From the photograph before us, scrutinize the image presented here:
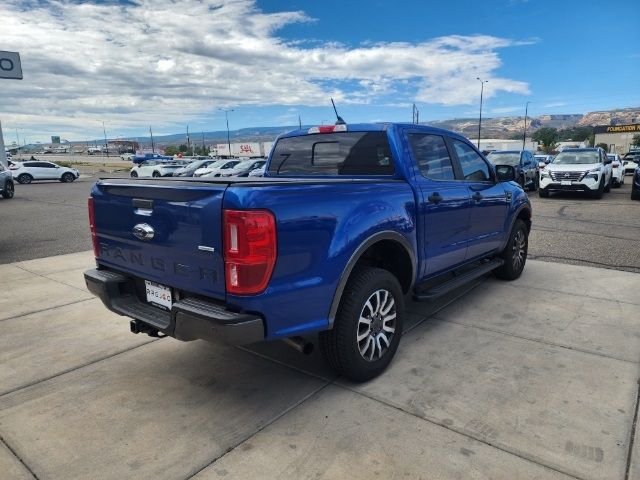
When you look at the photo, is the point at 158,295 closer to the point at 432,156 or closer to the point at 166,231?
the point at 166,231

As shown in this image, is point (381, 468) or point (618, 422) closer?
point (381, 468)

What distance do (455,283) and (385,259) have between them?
3.16 feet

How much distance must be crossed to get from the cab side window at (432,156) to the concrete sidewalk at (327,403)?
1446 mm

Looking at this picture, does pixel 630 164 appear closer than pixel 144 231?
No

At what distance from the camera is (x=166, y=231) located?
2.77m

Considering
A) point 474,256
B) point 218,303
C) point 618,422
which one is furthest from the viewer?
point 474,256

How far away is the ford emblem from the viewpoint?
113 inches

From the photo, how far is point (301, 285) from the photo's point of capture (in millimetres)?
2658

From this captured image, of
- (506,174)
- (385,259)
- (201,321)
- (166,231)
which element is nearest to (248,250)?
(201,321)

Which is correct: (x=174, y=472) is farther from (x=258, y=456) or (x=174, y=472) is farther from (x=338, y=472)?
(x=338, y=472)

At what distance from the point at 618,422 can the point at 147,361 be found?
3366 millimetres

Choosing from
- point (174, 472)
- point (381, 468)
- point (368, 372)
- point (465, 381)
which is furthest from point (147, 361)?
point (465, 381)

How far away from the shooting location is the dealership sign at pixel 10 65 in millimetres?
26141

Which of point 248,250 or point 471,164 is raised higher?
point 471,164
